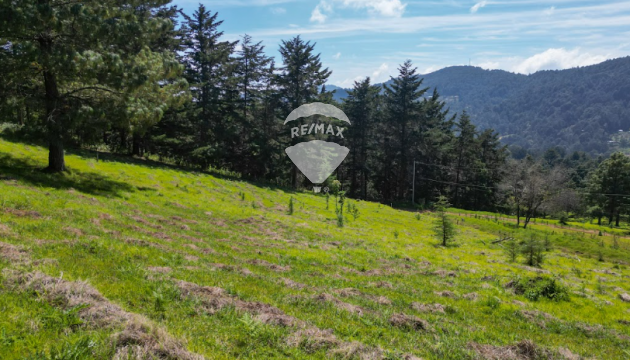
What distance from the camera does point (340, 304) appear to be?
7754 millimetres

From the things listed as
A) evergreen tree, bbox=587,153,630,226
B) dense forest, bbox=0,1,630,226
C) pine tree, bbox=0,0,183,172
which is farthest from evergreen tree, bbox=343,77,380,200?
evergreen tree, bbox=587,153,630,226

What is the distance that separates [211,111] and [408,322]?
3812 centimetres

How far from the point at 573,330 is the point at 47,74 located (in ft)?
78.7

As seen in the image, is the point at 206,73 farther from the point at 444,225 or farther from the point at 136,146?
the point at 444,225

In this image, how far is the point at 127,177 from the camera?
23312 millimetres

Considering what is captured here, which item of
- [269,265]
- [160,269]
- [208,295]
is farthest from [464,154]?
[208,295]

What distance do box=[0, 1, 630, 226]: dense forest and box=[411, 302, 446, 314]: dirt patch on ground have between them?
16.5 metres

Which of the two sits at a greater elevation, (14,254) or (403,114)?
(403,114)

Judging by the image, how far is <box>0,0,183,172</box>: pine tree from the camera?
14.4 metres

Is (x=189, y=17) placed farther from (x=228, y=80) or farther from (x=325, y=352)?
(x=325, y=352)

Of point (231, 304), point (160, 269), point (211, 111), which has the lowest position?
point (231, 304)

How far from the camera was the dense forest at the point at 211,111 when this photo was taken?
15.9 meters

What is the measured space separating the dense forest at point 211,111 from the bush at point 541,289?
1926cm

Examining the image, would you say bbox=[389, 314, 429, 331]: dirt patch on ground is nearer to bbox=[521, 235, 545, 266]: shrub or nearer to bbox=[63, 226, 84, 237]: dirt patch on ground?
bbox=[63, 226, 84, 237]: dirt patch on ground
